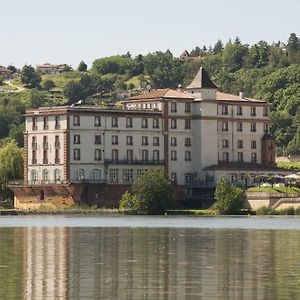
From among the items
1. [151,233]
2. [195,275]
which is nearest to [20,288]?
[195,275]

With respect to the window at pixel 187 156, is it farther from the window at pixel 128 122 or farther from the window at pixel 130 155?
the window at pixel 128 122

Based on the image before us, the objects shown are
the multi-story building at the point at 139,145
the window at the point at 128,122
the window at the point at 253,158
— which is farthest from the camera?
the window at the point at 253,158

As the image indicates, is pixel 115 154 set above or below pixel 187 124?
below

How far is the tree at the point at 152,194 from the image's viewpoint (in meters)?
159

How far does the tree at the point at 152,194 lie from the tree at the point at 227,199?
5909mm

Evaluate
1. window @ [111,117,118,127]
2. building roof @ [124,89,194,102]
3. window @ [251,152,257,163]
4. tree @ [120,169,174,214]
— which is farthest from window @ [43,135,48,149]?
window @ [251,152,257,163]

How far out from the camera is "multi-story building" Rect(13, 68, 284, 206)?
177m

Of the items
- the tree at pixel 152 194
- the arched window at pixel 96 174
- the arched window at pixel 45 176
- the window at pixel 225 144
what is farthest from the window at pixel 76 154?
the window at pixel 225 144

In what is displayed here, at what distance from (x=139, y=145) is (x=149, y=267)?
12156 cm

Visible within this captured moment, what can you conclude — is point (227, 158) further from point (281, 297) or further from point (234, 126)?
point (281, 297)

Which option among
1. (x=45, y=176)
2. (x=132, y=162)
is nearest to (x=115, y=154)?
(x=132, y=162)

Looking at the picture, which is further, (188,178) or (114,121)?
(188,178)

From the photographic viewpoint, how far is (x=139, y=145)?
595 ft

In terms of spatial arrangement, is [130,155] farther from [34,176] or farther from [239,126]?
[239,126]
